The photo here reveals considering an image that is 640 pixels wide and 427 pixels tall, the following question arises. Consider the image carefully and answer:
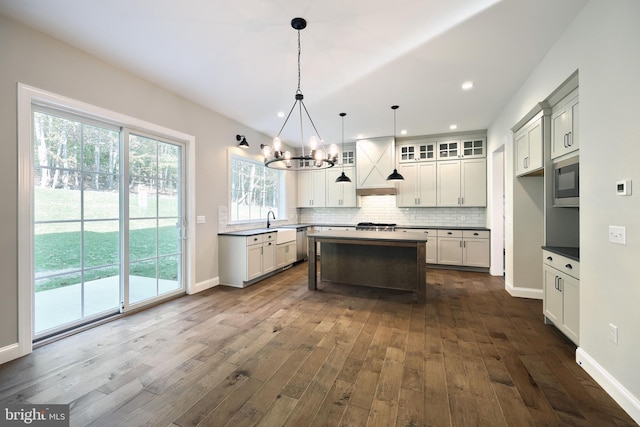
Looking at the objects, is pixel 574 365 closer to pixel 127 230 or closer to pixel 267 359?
pixel 267 359

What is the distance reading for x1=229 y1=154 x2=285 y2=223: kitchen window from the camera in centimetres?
505

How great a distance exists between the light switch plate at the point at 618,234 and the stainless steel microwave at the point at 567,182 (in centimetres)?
67

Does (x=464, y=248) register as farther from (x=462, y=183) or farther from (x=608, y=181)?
(x=608, y=181)

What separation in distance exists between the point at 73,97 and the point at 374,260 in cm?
410

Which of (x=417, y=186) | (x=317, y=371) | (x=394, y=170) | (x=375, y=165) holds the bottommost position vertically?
(x=317, y=371)

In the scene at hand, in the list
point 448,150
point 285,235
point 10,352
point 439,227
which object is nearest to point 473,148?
point 448,150

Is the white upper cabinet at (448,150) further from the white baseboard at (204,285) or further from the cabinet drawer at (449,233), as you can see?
the white baseboard at (204,285)

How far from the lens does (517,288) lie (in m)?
3.80

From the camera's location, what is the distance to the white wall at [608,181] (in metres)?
1.63

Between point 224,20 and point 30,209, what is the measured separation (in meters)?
2.42

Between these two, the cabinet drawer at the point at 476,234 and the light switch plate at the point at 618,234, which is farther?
the cabinet drawer at the point at 476,234

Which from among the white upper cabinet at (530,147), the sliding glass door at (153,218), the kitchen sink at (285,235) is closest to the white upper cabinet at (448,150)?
the white upper cabinet at (530,147)

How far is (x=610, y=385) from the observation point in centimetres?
180

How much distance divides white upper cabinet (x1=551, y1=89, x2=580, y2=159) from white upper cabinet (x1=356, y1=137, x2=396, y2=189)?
3.27 meters
